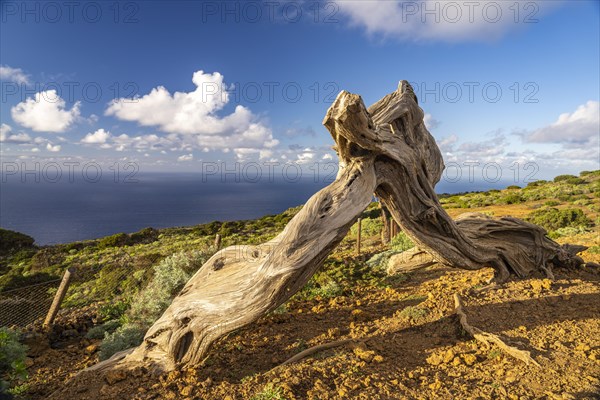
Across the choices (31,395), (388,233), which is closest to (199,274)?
(31,395)

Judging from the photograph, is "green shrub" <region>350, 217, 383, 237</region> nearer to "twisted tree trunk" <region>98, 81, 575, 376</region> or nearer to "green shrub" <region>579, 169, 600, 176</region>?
"twisted tree trunk" <region>98, 81, 575, 376</region>

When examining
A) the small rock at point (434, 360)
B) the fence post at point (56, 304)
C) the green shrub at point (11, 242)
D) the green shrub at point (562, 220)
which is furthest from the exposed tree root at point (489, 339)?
the green shrub at point (11, 242)

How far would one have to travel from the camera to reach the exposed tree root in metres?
4.29

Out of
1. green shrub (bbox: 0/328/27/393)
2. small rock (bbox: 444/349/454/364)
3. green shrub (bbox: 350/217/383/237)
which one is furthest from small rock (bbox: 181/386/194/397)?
green shrub (bbox: 350/217/383/237)

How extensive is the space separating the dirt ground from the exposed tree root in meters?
0.08

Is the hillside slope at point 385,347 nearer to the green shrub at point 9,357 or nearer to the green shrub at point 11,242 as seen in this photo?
the green shrub at point 9,357

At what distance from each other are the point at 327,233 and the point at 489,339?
3023 millimetres

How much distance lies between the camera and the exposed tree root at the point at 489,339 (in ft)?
14.1

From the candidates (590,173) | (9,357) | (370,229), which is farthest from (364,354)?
(590,173)

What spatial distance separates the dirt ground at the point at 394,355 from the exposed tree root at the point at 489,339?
0.26 feet

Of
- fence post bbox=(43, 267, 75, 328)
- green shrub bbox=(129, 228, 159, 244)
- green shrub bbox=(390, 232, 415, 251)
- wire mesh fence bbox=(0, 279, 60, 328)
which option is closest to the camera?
fence post bbox=(43, 267, 75, 328)

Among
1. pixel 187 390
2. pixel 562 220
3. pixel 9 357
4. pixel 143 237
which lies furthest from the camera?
pixel 143 237

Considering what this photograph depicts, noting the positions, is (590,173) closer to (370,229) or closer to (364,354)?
(370,229)

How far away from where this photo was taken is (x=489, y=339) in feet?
15.8
